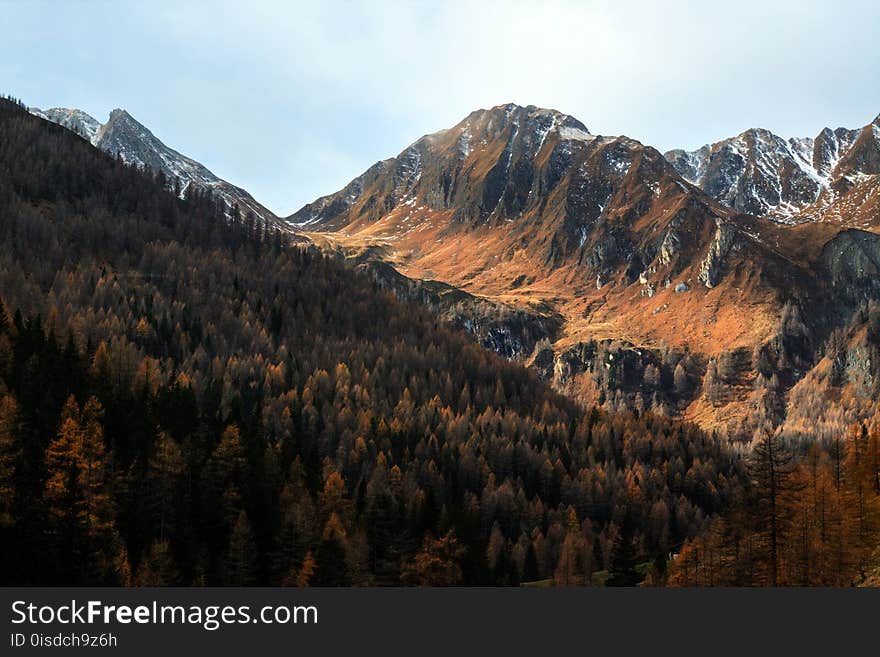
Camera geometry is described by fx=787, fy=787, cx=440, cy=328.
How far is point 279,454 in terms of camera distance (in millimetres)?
139000

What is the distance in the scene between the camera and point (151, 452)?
112438 mm

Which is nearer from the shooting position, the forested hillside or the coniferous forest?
the coniferous forest

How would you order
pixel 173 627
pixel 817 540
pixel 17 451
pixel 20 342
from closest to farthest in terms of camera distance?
pixel 173 627 → pixel 817 540 → pixel 17 451 → pixel 20 342

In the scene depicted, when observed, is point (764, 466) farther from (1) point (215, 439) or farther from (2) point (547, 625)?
(1) point (215, 439)

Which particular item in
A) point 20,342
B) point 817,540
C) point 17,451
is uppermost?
point 20,342

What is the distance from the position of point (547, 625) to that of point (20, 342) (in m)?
116

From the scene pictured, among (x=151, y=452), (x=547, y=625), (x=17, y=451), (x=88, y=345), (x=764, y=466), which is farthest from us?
(x=88, y=345)

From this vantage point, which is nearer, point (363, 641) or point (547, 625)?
point (363, 641)

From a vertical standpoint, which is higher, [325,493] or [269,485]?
[269,485]

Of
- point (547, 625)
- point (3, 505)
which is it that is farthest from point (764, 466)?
point (3, 505)

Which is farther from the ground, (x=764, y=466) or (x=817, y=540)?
(x=764, y=466)

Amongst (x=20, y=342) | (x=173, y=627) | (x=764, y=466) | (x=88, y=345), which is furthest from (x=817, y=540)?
(x=88, y=345)

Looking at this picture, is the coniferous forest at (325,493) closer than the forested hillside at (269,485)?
Yes

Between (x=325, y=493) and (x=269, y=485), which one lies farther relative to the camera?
(x=325, y=493)
